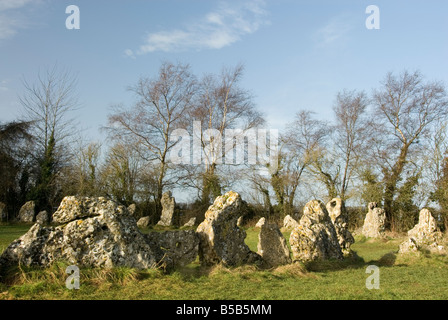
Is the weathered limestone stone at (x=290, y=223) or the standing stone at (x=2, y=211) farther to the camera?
the standing stone at (x=2, y=211)

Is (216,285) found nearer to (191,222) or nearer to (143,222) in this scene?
(191,222)

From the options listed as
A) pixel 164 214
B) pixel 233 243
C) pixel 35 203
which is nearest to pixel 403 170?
pixel 164 214

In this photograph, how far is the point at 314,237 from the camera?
10711 mm

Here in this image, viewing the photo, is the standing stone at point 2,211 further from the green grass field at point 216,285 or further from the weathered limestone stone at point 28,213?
the green grass field at point 216,285

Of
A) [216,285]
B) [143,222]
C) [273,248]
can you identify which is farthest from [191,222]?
[216,285]

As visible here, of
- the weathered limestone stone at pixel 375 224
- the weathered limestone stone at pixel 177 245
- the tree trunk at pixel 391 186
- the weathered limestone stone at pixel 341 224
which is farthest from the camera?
the tree trunk at pixel 391 186

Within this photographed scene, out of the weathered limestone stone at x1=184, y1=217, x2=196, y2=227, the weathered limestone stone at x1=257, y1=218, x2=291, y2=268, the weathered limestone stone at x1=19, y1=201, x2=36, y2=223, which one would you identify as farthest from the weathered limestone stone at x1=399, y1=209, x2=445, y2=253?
the weathered limestone stone at x1=19, y1=201, x2=36, y2=223

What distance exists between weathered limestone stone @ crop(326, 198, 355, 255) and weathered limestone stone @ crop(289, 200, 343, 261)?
1476mm

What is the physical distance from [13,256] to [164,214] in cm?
2037

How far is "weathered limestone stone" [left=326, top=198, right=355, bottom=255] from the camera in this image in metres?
13.3

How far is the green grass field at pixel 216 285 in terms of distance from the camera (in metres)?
6.12

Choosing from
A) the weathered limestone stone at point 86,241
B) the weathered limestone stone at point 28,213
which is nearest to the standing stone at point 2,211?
the weathered limestone stone at point 28,213

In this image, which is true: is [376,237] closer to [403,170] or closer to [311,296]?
[403,170]

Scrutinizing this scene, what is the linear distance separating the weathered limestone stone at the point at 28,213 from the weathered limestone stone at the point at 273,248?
19273 mm
